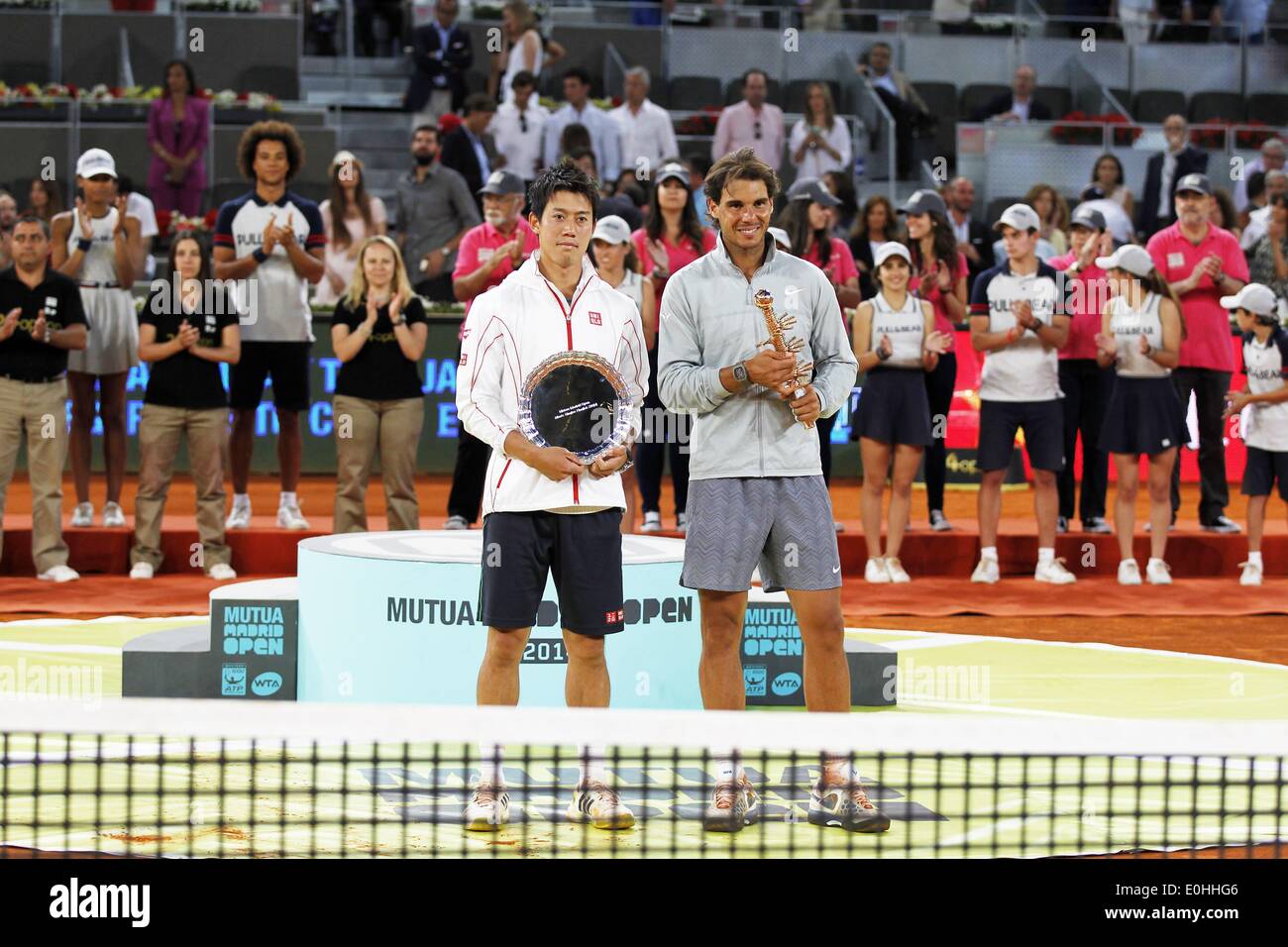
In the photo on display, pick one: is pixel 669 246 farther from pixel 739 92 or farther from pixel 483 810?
pixel 739 92

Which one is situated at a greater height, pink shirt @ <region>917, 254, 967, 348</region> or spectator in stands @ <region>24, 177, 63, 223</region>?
spectator in stands @ <region>24, 177, 63, 223</region>

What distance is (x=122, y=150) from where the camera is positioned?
16969 millimetres

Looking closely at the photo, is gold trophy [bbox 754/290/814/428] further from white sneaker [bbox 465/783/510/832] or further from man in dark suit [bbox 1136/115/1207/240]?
man in dark suit [bbox 1136/115/1207/240]

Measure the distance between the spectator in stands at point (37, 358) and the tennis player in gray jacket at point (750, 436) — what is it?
6115 mm

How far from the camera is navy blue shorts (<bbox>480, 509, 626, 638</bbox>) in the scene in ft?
18.7

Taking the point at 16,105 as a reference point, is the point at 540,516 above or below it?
below

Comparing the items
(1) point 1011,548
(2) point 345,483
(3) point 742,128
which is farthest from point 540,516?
(3) point 742,128

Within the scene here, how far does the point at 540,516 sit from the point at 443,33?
45.1 ft

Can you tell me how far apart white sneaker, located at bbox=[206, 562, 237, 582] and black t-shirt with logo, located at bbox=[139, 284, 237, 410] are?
39.1 inches

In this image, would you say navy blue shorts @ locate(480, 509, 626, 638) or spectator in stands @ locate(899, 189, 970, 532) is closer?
navy blue shorts @ locate(480, 509, 626, 638)

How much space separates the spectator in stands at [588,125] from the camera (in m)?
16.9

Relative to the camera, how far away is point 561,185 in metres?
5.70

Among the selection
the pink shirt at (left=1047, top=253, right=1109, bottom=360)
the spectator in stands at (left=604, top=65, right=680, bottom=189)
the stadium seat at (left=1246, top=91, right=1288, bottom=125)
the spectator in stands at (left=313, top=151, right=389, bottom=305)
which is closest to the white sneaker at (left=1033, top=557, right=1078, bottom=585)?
the pink shirt at (left=1047, top=253, right=1109, bottom=360)
